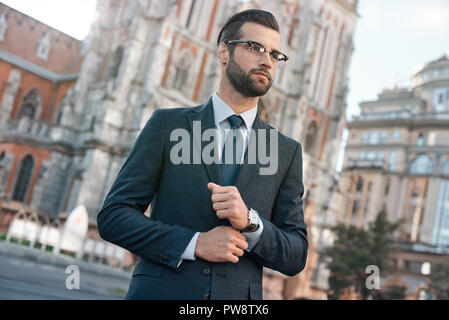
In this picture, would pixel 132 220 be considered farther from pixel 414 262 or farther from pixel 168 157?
pixel 414 262

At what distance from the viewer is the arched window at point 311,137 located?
120 feet

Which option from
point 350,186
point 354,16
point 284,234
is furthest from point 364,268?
→ point 350,186

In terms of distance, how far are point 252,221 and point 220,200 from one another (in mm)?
155

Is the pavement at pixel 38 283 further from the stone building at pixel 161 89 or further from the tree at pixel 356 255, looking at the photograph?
the stone building at pixel 161 89

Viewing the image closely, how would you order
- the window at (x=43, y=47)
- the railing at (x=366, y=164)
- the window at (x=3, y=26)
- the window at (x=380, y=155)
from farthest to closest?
the window at (x=380, y=155) < the railing at (x=366, y=164) < the window at (x=43, y=47) < the window at (x=3, y=26)

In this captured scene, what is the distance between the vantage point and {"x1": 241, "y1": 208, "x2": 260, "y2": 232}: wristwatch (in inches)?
70.4

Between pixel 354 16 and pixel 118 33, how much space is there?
17777 mm

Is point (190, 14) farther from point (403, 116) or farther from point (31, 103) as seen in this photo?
point (403, 116)

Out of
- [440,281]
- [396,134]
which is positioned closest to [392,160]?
[396,134]

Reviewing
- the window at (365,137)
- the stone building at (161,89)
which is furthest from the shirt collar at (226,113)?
the window at (365,137)

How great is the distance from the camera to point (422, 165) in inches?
2007

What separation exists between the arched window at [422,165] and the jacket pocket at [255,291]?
52.1m

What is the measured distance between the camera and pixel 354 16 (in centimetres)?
3759

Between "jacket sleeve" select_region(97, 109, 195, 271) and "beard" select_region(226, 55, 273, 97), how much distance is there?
0.35 m
